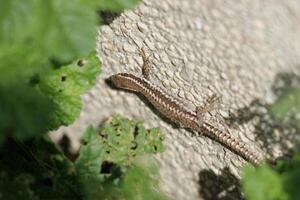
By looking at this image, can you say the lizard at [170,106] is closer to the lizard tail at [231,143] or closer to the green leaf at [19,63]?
the lizard tail at [231,143]

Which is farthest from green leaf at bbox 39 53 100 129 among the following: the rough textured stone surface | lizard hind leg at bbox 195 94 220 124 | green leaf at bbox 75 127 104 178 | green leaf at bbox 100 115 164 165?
lizard hind leg at bbox 195 94 220 124

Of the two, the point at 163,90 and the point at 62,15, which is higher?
the point at 62,15

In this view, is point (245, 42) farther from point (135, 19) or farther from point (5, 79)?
point (5, 79)

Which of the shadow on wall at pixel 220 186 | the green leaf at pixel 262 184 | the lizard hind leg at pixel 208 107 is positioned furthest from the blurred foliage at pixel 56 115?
the green leaf at pixel 262 184

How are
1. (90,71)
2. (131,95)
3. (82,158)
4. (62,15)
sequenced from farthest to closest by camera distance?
(131,95), (82,158), (90,71), (62,15)

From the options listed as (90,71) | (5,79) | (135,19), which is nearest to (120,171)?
(90,71)

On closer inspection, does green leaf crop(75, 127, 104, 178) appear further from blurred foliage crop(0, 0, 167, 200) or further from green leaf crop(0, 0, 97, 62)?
green leaf crop(0, 0, 97, 62)

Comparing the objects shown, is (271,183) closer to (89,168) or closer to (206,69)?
(89,168)
